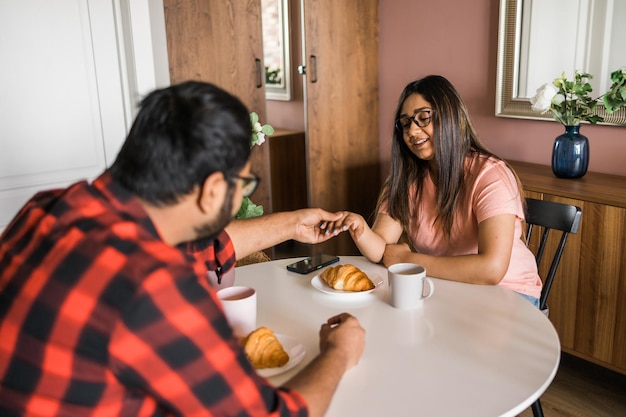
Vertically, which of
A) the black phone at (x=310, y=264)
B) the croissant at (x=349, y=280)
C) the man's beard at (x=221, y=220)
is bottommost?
the black phone at (x=310, y=264)

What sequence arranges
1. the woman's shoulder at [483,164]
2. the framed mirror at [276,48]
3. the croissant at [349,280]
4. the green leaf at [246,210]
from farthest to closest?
the framed mirror at [276,48] → the green leaf at [246,210] → the woman's shoulder at [483,164] → the croissant at [349,280]

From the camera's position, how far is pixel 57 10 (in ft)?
8.59

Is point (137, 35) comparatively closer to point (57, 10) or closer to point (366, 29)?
point (57, 10)

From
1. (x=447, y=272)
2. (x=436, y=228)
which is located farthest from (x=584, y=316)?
(x=447, y=272)

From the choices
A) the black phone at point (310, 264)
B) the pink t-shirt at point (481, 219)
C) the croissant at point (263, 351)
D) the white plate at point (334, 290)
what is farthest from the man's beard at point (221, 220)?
the pink t-shirt at point (481, 219)

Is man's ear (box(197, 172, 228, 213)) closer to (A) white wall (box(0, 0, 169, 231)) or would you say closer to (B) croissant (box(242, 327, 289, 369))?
(B) croissant (box(242, 327, 289, 369))

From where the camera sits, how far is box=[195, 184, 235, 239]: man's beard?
0.87m

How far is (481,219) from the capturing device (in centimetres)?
169

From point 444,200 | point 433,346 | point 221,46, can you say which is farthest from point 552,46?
point 433,346

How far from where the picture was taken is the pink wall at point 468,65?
266 centimetres

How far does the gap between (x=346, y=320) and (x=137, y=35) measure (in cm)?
203

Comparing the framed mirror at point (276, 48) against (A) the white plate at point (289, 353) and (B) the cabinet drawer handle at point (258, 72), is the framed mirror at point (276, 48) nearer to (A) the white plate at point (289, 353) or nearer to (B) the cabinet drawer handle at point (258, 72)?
(B) the cabinet drawer handle at point (258, 72)

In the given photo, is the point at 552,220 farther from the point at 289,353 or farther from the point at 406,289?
the point at 289,353

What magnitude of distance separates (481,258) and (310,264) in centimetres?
45
